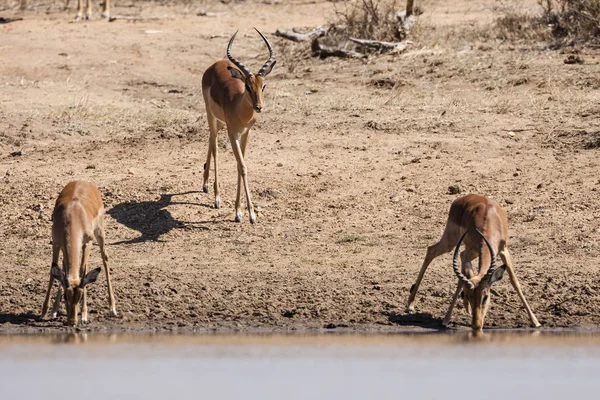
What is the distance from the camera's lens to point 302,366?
9430mm

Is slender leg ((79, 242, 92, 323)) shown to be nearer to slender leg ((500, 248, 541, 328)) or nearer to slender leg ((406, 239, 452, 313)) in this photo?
slender leg ((406, 239, 452, 313))

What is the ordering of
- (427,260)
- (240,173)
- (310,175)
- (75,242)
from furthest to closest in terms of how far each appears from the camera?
(310,175) < (240,173) < (427,260) < (75,242)

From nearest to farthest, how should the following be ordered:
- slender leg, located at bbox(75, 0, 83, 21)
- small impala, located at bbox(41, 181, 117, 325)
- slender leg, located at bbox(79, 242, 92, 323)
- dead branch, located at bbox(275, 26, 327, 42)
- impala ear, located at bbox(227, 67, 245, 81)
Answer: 1. small impala, located at bbox(41, 181, 117, 325)
2. slender leg, located at bbox(79, 242, 92, 323)
3. impala ear, located at bbox(227, 67, 245, 81)
4. dead branch, located at bbox(275, 26, 327, 42)
5. slender leg, located at bbox(75, 0, 83, 21)

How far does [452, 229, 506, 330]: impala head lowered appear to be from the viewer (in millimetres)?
10219

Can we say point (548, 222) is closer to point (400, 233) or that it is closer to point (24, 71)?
point (400, 233)

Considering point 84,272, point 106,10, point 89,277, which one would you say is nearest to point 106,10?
point 106,10

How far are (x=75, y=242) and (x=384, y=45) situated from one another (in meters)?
8.85

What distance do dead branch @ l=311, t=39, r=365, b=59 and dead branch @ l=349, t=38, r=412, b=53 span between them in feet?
0.61

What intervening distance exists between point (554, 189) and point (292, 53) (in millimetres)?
6592

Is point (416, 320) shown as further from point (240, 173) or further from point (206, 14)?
point (206, 14)

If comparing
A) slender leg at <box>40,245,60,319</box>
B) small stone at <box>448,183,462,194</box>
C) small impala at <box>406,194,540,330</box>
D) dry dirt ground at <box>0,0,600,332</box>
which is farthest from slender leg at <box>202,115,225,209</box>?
small impala at <box>406,194,540,330</box>

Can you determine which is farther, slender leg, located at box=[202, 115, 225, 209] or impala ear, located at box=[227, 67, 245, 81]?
slender leg, located at box=[202, 115, 225, 209]

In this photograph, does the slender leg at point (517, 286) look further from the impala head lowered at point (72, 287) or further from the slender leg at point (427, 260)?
the impala head lowered at point (72, 287)

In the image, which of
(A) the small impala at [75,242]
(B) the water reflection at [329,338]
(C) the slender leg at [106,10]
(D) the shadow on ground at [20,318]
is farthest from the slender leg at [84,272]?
(C) the slender leg at [106,10]
